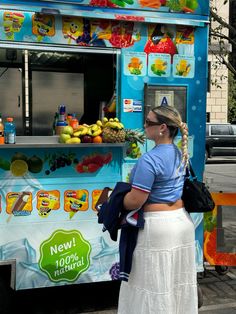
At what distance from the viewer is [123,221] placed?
292 cm

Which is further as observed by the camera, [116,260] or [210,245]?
[210,245]

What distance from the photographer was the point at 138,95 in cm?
410

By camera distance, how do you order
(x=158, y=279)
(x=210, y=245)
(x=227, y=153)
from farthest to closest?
(x=227, y=153), (x=210, y=245), (x=158, y=279)

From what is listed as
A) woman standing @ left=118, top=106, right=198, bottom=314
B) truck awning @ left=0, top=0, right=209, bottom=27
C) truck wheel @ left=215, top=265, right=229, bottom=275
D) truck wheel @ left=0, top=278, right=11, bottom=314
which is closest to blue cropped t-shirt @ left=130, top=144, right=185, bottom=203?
woman standing @ left=118, top=106, right=198, bottom=314

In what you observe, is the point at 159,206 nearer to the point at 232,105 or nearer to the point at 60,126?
the point at 60,126

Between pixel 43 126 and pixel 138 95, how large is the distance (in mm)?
1329

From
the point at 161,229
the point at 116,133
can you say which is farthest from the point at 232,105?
the point at 161,229

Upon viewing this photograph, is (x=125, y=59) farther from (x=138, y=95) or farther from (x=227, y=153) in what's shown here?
(x=227, y=153)

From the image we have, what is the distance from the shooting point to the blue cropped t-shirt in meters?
2.76

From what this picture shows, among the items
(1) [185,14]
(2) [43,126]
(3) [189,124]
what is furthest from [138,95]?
(2) [43,126]

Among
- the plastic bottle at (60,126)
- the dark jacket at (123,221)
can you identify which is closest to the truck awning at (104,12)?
the plastic bottle at (60,126)

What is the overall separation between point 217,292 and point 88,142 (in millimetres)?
2176

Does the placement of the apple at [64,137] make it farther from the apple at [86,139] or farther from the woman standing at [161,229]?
the woman standing at [161,229]

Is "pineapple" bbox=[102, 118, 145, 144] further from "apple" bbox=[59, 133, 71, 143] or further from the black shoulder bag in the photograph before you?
the black shoulder bag
